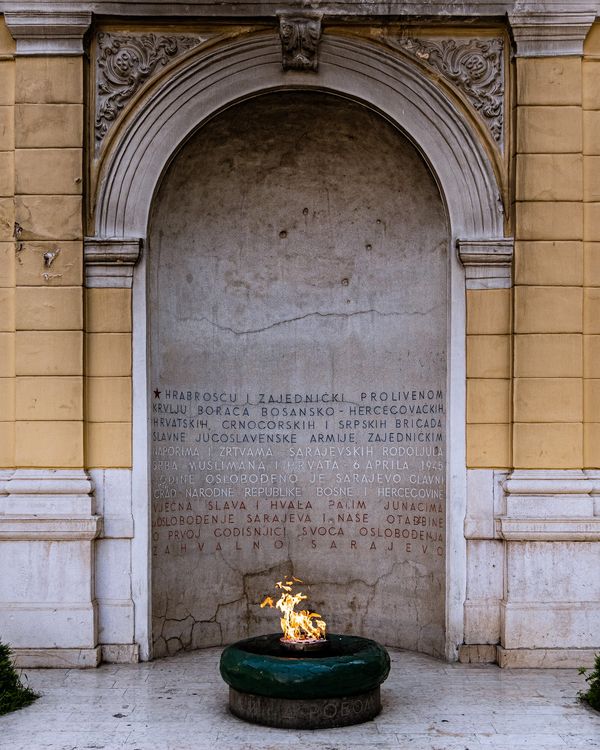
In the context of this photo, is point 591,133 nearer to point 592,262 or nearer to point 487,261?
point 592,262

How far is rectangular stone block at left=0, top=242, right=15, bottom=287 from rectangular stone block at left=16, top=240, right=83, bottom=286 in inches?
4.0

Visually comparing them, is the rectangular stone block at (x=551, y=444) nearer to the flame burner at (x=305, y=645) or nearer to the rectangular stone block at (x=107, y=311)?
the flame burner at (x=305, y=645)

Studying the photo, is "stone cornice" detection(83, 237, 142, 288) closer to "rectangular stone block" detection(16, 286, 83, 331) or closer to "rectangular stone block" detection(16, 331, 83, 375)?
"rectangular stone block" detection(16, 286, 83, 331)

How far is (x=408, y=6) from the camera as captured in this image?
968 centimetres

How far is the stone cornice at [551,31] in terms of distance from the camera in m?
9.61

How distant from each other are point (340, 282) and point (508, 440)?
258 cm

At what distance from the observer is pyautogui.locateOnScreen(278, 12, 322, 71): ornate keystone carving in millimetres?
9680

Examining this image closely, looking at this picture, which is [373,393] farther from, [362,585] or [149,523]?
[149,523]

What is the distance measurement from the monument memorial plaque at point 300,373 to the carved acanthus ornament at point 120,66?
893 mm

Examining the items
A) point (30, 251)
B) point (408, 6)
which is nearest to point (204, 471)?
point (30, 251)

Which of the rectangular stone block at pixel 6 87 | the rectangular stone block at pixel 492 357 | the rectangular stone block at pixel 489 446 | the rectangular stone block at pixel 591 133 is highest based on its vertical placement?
the rectangular stone block at pixel 6 87

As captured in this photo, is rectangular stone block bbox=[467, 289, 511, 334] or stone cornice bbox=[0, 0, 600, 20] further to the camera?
rectangular stone block bbox=[467, 289, 511, 334]

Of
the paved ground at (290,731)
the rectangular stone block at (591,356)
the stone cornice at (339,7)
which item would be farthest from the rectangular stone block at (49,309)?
the rectangular stone block at (591,356)

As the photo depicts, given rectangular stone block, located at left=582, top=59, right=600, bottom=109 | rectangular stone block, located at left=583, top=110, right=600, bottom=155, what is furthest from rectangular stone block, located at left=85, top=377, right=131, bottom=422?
rectangular stone block, located at left=582, top=59, right=600, bottom=109
